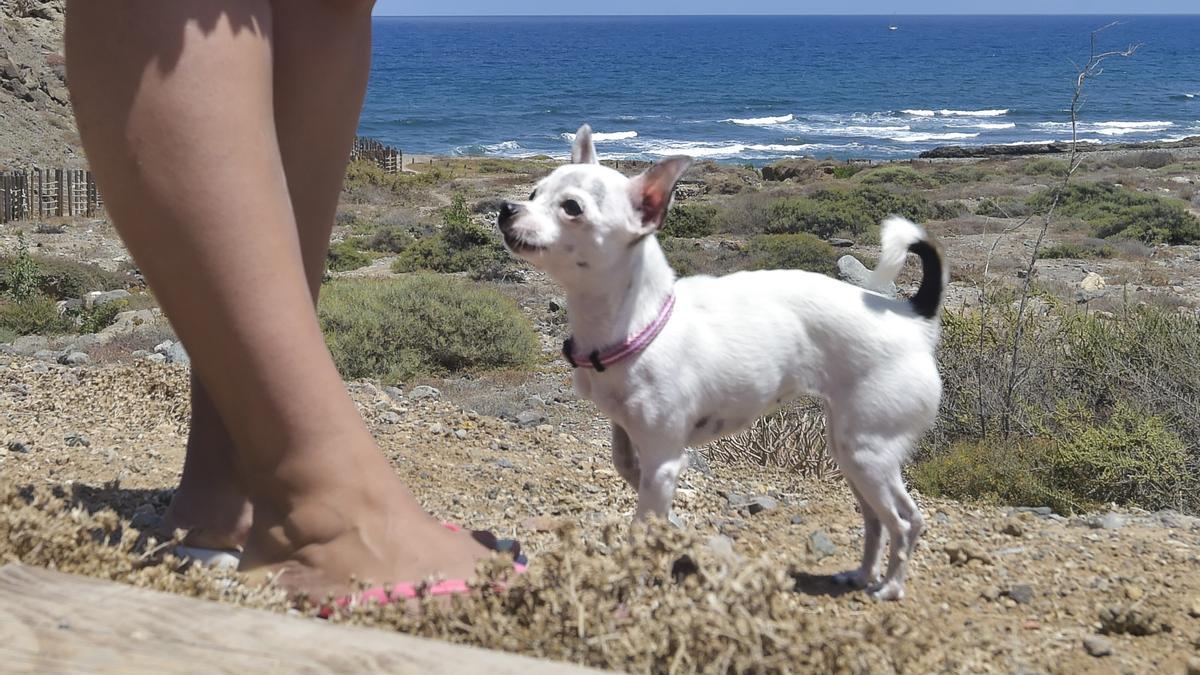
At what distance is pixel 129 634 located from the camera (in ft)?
4.75

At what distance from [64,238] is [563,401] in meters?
13.2

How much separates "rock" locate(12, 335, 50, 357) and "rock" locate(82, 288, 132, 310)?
181cm

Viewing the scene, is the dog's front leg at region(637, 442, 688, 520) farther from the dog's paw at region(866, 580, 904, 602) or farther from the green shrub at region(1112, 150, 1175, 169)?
the green shrub at region(1112, 150, 1175, 169)

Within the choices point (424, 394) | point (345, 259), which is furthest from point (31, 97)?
point (424, 394)

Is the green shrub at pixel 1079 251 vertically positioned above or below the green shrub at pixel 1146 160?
below

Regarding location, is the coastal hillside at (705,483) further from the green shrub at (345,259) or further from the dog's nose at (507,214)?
the green shrub at (345,259)

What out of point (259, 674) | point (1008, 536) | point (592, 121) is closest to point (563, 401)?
point (1008, 536)

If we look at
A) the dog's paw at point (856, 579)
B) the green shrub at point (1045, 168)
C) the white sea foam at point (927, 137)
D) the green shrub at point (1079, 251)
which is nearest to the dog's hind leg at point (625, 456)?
the dog's paw at point (856, 579)

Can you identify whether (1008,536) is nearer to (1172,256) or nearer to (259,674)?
(259,674)

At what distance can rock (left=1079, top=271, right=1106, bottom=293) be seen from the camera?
43.5 feet

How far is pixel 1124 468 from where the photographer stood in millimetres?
4758

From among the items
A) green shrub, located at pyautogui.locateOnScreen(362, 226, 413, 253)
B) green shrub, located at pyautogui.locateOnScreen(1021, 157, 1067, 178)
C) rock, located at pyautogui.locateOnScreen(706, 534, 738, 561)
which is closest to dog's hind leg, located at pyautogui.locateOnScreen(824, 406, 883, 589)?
rock, located at pyautogui.locateOnScreen(706, 534, 738, 561)

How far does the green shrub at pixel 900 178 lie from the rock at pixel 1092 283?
15027 millimetres

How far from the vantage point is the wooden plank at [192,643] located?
1374mm
